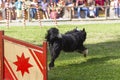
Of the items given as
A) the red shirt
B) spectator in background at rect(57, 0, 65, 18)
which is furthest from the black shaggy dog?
the red shirt

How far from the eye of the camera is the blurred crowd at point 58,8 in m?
25.6

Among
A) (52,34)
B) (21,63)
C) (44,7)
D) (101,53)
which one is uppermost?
(52,34)

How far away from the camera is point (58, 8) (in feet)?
87.1

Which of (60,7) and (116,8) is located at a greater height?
(60,7)

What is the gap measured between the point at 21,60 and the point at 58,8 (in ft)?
61.6

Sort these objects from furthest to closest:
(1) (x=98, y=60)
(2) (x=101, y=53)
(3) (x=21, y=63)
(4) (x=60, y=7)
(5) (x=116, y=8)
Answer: (5) (x=116, y=8) < (4) (x=60, y=7) < (2) (x=101, y=53) < (1) (x=98, y=60) < (3) (x=21, y=63)

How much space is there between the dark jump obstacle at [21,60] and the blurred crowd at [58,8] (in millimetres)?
16288

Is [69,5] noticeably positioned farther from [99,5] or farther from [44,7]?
[99,5]

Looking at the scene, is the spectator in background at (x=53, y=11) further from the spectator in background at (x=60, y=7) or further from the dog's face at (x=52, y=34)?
the dog's face at (x=52, y=34)

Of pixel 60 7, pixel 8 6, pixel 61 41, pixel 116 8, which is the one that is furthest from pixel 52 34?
pixel 116 8

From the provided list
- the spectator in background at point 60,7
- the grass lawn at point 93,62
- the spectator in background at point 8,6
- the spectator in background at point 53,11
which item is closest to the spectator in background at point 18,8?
the spectator in background at point 8,6

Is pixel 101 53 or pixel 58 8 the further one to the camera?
pixel 58 8

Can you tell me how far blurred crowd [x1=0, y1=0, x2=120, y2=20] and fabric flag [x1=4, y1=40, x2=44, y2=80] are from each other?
16.3 metres

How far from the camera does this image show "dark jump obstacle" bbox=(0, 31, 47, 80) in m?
7.48
